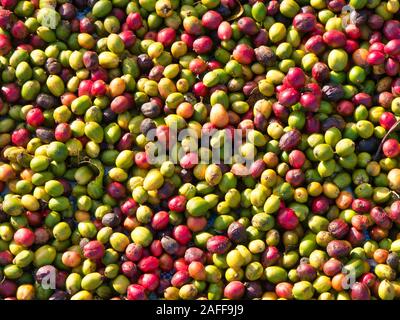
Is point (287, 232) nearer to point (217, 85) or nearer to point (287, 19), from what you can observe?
point (217, 85)

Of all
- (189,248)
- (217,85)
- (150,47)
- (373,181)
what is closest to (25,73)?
(150,47)

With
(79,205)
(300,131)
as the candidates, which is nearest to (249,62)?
(300,131)

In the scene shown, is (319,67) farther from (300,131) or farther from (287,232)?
(287,232)

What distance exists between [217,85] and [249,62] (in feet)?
1.25

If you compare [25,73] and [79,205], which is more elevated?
[25,73]

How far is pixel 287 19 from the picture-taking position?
18.9ft

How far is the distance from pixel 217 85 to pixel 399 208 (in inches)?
75.3

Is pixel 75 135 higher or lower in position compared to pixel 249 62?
lower
